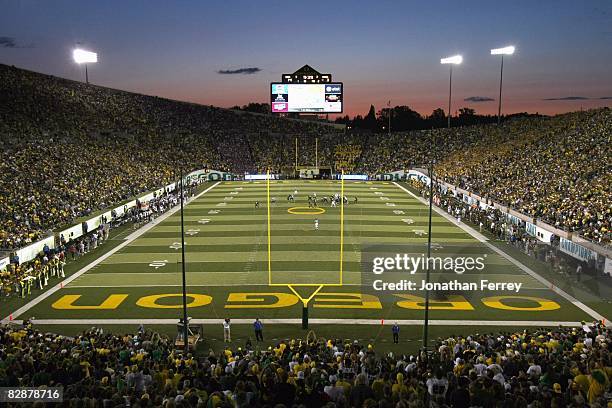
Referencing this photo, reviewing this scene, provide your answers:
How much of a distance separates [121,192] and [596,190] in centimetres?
3358

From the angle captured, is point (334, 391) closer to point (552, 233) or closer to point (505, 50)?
point (552, 233)

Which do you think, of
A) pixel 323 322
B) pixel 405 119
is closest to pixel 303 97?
pixel 323 322

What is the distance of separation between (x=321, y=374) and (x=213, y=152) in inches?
2603

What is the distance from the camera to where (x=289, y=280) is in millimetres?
22031

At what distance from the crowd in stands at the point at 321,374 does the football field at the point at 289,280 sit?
464 centimetres

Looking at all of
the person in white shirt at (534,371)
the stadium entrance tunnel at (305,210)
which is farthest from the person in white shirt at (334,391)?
the stadium entrance tunnel at (305,210)

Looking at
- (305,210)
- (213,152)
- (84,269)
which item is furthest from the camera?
(213,152)

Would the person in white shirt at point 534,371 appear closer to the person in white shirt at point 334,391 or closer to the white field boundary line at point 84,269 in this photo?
the person in white shirt at point 334,391

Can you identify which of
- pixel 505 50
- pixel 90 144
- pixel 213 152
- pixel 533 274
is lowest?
pixel 533 274

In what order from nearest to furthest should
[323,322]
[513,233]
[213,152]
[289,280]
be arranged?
[323,322] < [289,280] < [513,233] < [213,152]

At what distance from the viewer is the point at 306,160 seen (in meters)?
76.2

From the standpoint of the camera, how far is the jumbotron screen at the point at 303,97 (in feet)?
201

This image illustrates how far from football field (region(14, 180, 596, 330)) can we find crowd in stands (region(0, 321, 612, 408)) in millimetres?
4641

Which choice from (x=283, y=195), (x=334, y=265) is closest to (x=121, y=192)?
(x=283, y=195)
